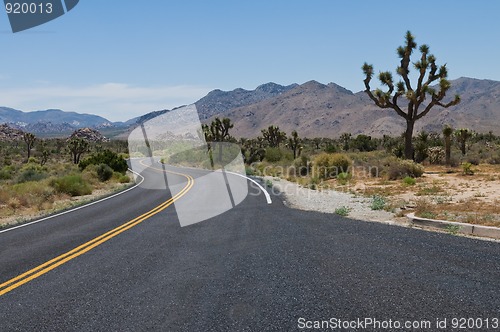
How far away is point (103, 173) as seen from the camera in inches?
1405

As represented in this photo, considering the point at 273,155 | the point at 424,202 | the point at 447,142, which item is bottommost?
the point at 273,155

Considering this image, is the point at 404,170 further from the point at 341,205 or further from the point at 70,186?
the point at 70,186

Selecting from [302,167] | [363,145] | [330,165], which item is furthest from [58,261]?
[363,145]

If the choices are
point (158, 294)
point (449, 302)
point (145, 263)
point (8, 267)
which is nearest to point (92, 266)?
point (145, 263)

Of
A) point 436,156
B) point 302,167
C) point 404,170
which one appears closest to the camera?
point 404,170

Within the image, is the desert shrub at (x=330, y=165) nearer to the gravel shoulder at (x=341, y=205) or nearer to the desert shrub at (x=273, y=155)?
the gravel shoulder at (x=341, y=205)

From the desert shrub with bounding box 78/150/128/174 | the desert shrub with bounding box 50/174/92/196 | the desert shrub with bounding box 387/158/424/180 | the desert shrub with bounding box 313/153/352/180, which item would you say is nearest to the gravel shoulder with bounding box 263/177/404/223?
the desert shrub with bounding box 387/158/424/180

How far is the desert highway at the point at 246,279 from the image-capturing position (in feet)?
14.9

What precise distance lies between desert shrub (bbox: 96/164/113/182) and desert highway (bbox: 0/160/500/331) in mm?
26116

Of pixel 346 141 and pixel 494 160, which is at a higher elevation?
pixel 494 160

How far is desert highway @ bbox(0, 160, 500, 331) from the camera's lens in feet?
14.9

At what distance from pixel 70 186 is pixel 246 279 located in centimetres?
2147

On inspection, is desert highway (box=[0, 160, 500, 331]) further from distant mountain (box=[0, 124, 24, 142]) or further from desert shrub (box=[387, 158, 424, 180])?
distant mountain (box=[0, 124, 24, 142])

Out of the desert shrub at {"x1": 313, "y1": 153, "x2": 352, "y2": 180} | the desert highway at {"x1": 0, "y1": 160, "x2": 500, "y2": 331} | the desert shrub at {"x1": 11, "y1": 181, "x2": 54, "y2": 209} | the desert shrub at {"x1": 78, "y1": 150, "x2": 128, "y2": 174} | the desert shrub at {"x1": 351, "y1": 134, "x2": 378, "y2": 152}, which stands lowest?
the desert shrub at {"x1": 351, "y1": 134, "x2": 378, "y2": 152}
